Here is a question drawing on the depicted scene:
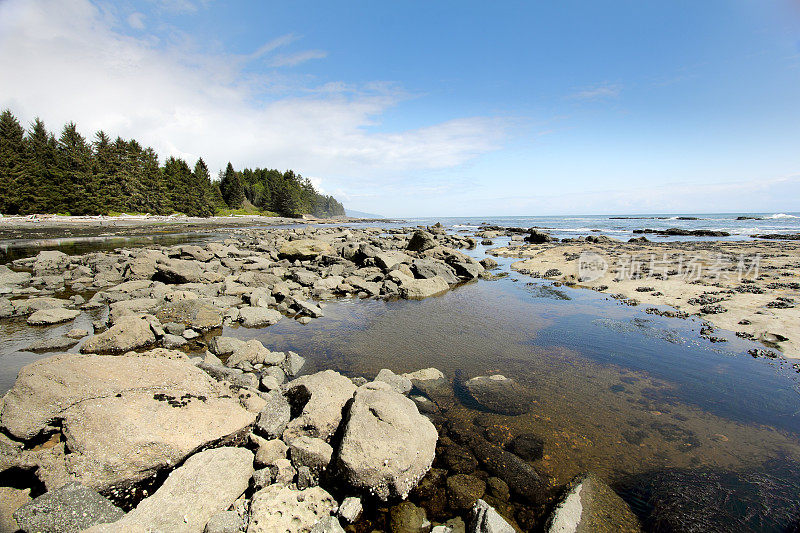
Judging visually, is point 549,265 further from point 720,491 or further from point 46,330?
point 46,330

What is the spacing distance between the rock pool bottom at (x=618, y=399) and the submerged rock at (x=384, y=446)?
0.34m

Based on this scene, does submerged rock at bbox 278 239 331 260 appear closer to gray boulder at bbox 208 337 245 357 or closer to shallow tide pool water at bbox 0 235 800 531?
shallow tide pool water at bbox 0 235 800 531

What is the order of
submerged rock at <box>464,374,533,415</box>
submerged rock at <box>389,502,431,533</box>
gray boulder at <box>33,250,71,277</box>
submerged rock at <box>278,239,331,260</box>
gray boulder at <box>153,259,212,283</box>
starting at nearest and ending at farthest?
submerged rock at <box>389,502,431,533</box> < submerged rock at <box>464,374,533,415</box> < gray boulder at <box>153,259,212,283</box> < gray boulder at <box>33,250,71,277</box> < submerged rock at <box>278,239,331,260</box>

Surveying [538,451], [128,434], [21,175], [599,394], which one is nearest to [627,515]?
[538,451]

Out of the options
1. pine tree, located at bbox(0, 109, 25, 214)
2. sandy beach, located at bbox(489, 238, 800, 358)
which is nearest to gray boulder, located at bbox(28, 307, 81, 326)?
sandy beach, located at bbox(489, 238, 800, 358)

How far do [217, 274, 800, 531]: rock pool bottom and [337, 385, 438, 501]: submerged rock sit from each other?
34 cm

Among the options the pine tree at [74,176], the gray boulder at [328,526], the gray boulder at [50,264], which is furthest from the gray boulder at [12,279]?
the pine tree at [74,176]

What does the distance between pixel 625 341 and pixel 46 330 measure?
17990mm

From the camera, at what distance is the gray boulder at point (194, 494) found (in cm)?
341

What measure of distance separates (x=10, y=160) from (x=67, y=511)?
8136 cm

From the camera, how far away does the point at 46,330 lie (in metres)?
9.80

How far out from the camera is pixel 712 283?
1569 centimetres

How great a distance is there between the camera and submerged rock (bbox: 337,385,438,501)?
4.19 meters

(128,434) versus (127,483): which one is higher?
(128,434)
